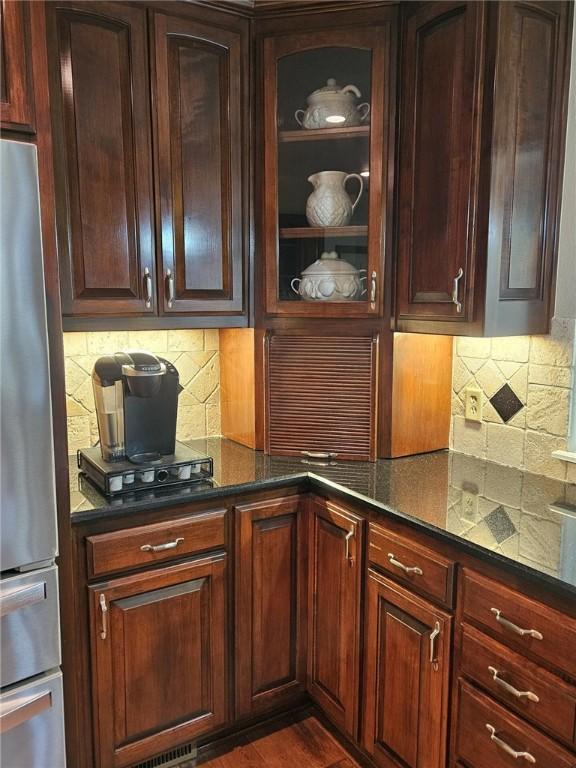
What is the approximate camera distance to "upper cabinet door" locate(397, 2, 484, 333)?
68.0 inches

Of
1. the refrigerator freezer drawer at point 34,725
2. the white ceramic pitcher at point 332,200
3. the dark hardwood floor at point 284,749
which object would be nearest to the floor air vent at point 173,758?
the dark hardwood floor at point 284,749

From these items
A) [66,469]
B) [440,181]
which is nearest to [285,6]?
[440,181]

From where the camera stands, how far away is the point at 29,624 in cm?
149

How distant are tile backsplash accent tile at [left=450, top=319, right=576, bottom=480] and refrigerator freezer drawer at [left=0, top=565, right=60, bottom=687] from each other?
147 cm

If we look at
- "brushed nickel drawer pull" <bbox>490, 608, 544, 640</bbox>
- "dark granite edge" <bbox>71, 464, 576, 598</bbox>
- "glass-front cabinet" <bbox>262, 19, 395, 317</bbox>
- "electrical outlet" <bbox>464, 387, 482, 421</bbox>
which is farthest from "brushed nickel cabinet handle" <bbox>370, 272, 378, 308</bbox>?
"brushed nickel drawer pull" <bbox>490, 608, 544, 640</bbox>

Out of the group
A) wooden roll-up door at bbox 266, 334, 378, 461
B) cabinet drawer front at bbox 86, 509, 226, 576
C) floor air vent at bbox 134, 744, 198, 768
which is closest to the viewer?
cabinet drawer front at bbox 86, 509, 226, 576

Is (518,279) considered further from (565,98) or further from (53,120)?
(53,120)

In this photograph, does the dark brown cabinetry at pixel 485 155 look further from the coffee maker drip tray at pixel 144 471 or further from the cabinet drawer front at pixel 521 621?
the coffee maker drip tray at pixel 144 471

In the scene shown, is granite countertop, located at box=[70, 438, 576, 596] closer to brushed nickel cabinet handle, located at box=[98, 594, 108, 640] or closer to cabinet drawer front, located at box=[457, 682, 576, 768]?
brushed nickel cabinet handle, located at box=[98, 594, 108, 640]

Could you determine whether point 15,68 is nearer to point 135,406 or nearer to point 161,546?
point 135,406

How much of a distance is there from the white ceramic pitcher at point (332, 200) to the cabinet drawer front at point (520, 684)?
134 cm

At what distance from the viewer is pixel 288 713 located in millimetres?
2154

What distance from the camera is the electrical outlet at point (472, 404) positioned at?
2.17m

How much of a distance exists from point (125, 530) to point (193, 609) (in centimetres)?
35
